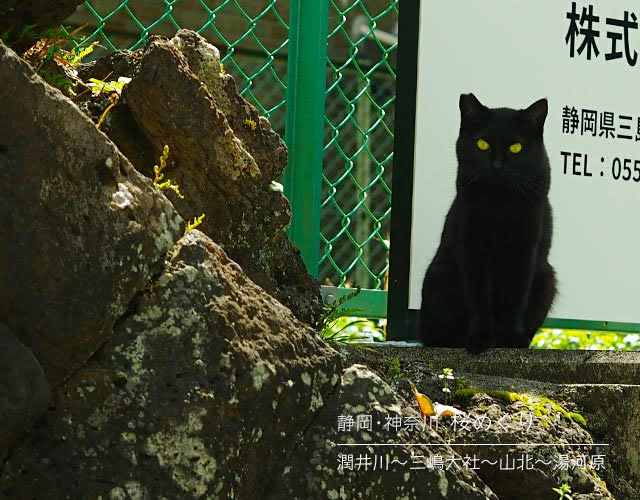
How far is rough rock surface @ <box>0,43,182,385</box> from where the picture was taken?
1.37 metres

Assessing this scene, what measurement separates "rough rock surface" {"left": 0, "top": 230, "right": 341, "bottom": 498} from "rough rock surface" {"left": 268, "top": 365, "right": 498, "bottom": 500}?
0.14 ft

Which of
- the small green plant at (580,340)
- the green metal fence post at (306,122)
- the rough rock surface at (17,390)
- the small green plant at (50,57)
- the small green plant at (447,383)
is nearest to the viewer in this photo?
the rough rock surface at (17,390)

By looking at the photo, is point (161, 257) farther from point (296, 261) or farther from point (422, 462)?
point (296, 261)

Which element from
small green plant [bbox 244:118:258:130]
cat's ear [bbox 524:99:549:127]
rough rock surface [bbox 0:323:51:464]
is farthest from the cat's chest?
rough rock surface [bbox 0:323:51:464]

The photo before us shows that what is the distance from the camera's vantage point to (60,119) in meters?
1.45

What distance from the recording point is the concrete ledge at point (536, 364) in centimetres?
267

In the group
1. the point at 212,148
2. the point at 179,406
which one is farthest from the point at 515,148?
the point at 179,406

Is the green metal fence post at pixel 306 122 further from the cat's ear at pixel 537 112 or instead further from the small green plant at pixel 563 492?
the small green plant at pixel 563 492

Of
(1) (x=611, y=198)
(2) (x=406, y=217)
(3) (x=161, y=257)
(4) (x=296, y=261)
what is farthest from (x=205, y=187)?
(1) (x=611, y=198)

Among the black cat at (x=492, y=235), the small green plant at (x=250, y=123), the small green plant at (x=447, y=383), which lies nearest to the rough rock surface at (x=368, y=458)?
the small green plant at (x=447, y=383)

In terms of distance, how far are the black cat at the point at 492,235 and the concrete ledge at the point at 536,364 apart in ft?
0.71

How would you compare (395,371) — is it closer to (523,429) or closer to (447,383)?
(447,383)

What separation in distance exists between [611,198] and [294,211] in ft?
4.41

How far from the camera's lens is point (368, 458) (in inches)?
63.5
